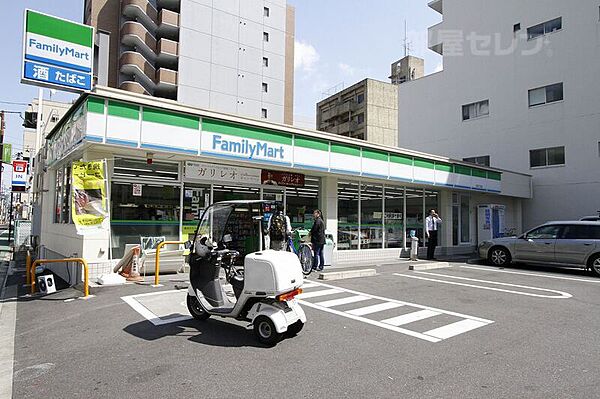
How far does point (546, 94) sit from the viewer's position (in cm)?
2209

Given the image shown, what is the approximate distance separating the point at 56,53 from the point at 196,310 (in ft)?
24.4

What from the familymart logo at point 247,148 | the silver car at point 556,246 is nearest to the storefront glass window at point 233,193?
the familymart logo at point 247,148

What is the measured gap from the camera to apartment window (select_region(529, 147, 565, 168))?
21406 millimetres

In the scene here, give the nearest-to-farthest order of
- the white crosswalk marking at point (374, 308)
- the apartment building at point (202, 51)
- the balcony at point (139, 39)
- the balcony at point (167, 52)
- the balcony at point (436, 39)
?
the white crosswalk marking at point (374, 308)
the balcony at point (436, 39)
the balcony at point (139, 39)
the apartment building at point (202, 51)
the balcony at point (167, 52)

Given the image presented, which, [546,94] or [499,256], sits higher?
[546,94]

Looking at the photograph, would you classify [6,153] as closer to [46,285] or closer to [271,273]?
[46,285]

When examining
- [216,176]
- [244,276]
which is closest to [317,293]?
[244,276]

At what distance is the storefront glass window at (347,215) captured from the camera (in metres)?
14.1

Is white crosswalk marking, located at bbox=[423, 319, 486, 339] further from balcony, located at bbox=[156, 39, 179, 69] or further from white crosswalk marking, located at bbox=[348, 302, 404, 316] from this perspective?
balcony, located at bbox=[156, 39, 179, 69]

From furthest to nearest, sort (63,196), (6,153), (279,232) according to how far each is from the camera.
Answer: (6,153) < (63,196) < (279,232)

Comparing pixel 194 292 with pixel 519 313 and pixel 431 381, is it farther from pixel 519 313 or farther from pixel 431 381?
pixel 519 313

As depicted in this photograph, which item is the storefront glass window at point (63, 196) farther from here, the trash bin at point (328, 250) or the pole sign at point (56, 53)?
the trash bin at point (328, 250)

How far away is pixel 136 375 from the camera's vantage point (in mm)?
4074

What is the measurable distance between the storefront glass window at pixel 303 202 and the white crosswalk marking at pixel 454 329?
7467 millimetres
